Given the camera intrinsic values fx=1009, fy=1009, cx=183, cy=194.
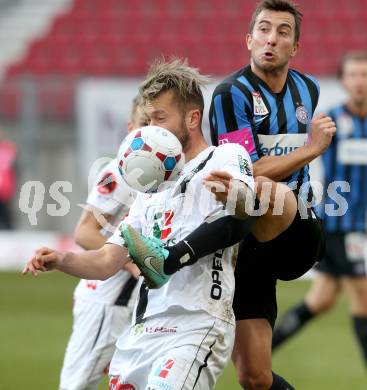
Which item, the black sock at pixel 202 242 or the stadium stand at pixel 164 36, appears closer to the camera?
the black sock at pixel 202 242

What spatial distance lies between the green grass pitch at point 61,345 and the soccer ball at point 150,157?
3316 millimetres

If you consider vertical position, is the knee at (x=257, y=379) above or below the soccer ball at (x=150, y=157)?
below

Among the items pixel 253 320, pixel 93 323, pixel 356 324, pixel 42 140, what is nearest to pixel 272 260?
pixel 253 320

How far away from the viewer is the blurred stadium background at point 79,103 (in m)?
8.85

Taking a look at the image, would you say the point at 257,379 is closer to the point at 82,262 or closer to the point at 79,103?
the point at 82,262

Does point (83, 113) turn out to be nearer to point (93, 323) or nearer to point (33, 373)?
point (33, 373)

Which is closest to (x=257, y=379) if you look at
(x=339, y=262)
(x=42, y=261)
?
(x=42, y=261)

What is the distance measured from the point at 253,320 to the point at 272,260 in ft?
1.06

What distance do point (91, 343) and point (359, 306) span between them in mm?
3264

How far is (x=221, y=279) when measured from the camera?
4.30 m

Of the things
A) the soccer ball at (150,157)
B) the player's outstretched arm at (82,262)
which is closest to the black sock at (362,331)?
the player's outstretched arm at (82,262)

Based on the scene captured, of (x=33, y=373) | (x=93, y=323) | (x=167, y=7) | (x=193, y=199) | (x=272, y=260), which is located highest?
(x=167, y=7)

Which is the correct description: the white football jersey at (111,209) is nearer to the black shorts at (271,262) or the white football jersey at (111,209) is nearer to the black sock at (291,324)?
the black shorts at (271,262)

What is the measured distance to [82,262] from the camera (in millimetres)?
4180
